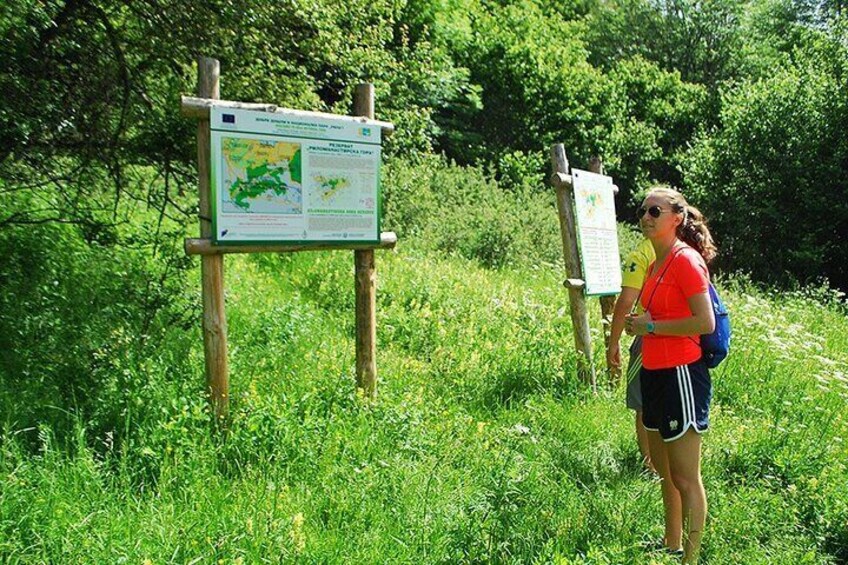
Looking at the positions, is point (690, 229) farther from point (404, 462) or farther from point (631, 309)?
point (404, 462)

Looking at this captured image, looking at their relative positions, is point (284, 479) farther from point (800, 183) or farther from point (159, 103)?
point (800, 183)

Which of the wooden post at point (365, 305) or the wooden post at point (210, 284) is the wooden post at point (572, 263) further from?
the wooden post at point (210, 284)

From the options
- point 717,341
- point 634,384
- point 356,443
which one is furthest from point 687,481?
point 356,443

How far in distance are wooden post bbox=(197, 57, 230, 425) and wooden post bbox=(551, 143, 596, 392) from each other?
3.05 m

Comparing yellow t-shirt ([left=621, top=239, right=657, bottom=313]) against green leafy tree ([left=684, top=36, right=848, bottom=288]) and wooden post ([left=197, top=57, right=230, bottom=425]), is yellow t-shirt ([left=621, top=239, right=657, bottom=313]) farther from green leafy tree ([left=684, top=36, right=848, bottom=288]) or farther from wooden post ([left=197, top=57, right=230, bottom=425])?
green leafy tree ([left=684, top=36, right=848, bottom=288])

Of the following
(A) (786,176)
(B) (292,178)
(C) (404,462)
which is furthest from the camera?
(A) (786,176)

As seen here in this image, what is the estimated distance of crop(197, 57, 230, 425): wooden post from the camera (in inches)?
159

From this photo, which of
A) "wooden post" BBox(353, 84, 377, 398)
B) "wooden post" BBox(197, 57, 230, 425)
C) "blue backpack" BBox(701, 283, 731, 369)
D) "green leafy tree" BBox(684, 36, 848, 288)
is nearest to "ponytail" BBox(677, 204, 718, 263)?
"blue backpack" BBox(701, 283, 731, 369)

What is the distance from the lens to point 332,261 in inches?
344

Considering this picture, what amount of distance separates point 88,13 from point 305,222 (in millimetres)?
3356

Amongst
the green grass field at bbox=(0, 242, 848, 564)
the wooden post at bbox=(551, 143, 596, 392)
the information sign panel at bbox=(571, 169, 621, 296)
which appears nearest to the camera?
the green grass field at bbox=(0, 242, 848, 564)

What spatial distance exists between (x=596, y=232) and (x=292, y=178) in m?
2.89

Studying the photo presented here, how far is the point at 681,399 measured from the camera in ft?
11.3

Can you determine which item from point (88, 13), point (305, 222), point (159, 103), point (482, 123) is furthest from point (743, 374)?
point (482, 123)
